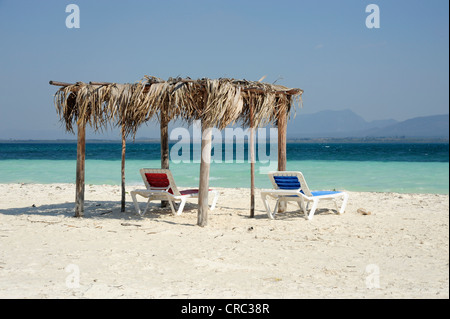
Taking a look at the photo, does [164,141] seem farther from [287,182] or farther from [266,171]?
[266,171]

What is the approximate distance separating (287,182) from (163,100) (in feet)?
7.32

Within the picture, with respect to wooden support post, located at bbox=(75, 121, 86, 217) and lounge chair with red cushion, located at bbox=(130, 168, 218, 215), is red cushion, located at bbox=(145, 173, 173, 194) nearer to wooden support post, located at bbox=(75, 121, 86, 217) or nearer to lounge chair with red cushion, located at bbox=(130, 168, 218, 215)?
lounge chair with red cushion, located at bbox=(130, 168, 218, 215)

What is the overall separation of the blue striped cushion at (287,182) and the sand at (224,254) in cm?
51

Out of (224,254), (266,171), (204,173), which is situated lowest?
(266,171)

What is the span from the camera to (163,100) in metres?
6.46

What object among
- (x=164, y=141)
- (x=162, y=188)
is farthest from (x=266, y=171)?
(x=162, y=188)

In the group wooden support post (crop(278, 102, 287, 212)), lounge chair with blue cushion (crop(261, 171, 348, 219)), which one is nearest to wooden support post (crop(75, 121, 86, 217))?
lounge chair with blue cushion (crop(261, 171, 348, 219))

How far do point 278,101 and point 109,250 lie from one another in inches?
152

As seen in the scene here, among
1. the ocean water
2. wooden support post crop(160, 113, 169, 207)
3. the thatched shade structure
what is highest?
the thatched shade structure

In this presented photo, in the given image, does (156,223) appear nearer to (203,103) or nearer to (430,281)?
(203,103)

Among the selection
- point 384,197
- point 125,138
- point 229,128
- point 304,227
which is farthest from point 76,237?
point 384,197

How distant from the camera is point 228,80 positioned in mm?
6520

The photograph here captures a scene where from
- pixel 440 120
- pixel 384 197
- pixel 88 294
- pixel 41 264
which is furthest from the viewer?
pixel 440 120

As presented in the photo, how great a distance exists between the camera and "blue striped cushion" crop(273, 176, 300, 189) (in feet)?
23.1
